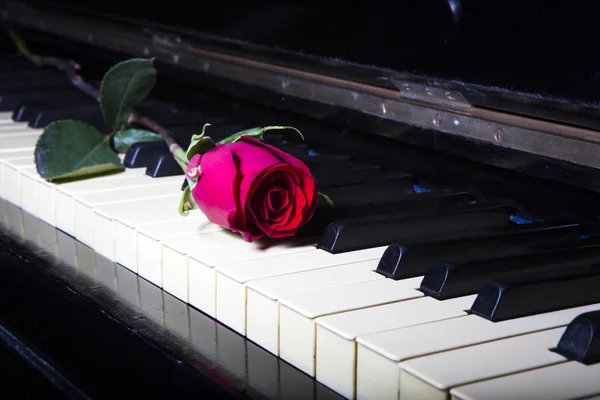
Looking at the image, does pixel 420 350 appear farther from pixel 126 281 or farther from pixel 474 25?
pixel 474 25

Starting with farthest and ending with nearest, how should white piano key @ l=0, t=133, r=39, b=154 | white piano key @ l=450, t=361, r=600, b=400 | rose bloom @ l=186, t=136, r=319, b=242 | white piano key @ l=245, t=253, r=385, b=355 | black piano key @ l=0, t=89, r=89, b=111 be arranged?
1. black piano key @ l=0, t=89, r=89, b=111
2. white piano key @ l=0, t=133, r=39, b=154
3. rose bloom @ l=186, t=136, r=319, b=242
4. white piano key @ l=245, t=253, r=385, b=355
5. white piano key @ l=450, t=361, r=600, b=400

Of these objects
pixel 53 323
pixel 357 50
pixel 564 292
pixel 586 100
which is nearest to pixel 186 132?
pixel 357 50

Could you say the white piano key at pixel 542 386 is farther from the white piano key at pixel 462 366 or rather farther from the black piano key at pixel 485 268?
the black piano key at pixel 485 268

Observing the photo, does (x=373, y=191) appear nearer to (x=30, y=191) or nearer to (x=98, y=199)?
(x=98, y=199)

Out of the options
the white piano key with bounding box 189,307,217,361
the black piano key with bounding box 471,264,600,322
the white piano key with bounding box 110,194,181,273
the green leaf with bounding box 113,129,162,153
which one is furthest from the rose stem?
the black piano key with bounding box 471,264,600,322

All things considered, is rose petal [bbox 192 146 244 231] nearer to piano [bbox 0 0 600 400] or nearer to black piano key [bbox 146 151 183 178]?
piano [bbox 0 0 600 400]

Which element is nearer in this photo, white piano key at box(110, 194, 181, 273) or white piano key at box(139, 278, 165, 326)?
white piano key at box(139, 278, 165, 326)
